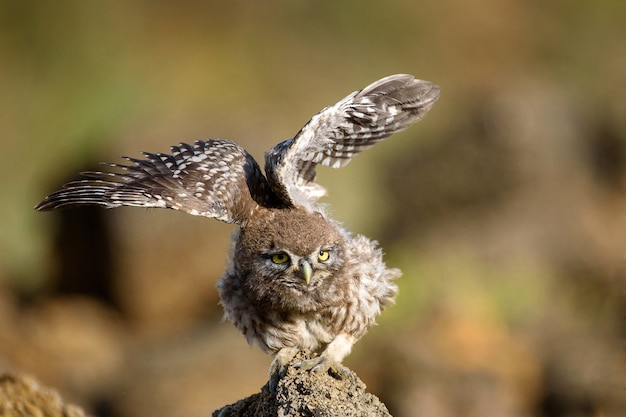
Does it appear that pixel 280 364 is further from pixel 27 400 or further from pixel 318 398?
pixel 27 400

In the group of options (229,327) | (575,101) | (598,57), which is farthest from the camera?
(598,57)

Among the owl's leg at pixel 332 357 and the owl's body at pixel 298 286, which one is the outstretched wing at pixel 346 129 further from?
the owl's leg at pixel 332 357

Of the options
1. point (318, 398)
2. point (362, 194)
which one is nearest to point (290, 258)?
point (318, 398)

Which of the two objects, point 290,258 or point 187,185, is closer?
point 290,258

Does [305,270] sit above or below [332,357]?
above

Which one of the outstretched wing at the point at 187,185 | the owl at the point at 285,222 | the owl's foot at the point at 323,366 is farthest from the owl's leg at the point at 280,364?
the outstretched wing at the point at 187,185

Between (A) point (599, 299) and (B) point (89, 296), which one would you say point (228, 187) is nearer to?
(A) point (599, 299)

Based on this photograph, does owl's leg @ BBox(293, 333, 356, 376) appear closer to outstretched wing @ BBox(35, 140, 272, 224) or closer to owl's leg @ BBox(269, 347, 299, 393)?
owl's leg @ BBox(269, 347, 299, 393)

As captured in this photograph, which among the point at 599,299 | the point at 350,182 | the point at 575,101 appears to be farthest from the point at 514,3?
the point at 599,299
